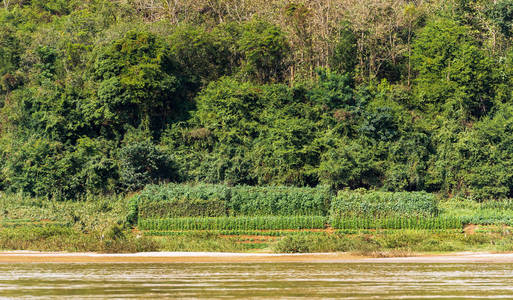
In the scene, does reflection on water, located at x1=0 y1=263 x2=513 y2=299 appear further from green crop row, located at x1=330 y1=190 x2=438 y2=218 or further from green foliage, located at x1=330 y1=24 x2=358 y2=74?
green foliage, located at x1=330 y1=24 x2=358 y2=74

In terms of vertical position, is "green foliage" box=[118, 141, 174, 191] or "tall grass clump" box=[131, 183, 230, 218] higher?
"green foliage" box=[118, 141, 174, 191]

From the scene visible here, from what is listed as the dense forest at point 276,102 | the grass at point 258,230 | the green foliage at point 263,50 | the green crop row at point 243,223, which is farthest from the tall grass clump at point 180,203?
the green foliage at point 263,50

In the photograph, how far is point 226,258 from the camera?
115 ft

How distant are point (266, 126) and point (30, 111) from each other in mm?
17054

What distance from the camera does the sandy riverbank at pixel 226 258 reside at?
33.3m

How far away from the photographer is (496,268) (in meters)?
29.9

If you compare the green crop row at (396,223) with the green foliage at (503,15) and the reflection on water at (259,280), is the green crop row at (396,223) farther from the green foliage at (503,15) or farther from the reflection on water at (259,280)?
the green foliage at (503,15)

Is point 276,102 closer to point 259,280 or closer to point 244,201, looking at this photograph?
point 244,201

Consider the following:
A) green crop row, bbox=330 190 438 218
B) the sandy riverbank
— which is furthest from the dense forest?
the sandy riverbank

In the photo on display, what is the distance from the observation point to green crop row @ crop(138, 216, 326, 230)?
4094 cm

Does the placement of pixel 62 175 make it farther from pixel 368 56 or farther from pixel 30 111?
pixel 368 56

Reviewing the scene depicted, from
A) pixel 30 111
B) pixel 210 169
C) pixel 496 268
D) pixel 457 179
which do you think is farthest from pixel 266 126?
pixel 496 268

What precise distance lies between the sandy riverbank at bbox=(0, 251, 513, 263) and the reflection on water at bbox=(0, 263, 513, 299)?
177 cm

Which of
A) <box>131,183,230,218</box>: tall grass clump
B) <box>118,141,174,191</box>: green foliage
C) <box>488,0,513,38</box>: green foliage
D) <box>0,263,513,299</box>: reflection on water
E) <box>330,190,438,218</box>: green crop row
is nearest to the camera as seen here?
<box>0,263,513,299</box>: reflection on water
